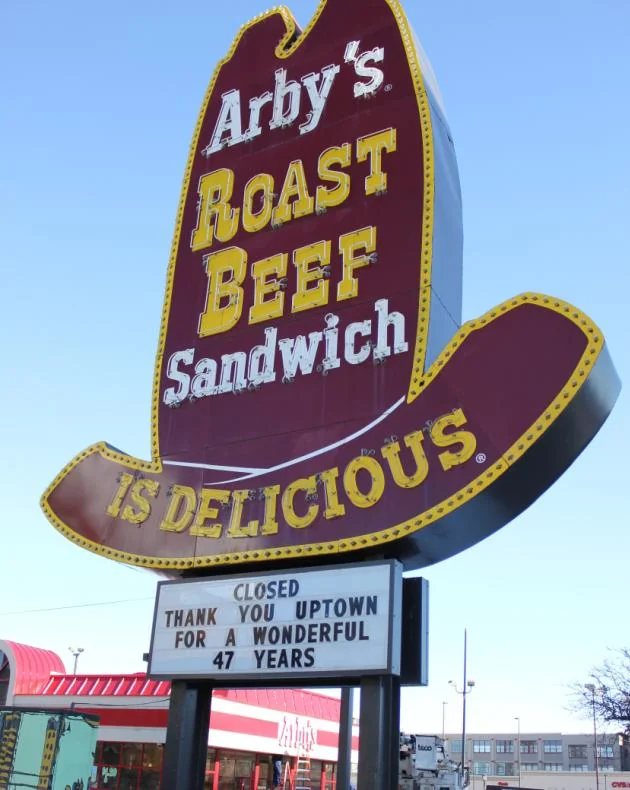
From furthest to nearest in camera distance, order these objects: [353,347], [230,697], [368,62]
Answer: [230,697], [368,62], [353,347]

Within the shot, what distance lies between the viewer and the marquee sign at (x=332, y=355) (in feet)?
28.4

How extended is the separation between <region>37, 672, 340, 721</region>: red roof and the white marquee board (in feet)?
49.2

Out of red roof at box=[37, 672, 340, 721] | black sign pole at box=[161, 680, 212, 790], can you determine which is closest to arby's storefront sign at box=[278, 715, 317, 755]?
red roof at box=[37, 672, 340, 721]

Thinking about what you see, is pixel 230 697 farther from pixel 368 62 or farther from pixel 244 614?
pixel 368 62

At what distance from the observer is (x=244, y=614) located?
31.9 feet

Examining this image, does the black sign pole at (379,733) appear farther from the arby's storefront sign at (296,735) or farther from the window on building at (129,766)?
the arby's storefront sign at (296,735)

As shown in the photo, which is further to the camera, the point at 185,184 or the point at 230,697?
the point at 230,697

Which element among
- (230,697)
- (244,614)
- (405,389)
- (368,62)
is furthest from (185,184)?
(230,697)

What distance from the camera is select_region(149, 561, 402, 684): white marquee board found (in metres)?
8.71

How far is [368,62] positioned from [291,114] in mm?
1334

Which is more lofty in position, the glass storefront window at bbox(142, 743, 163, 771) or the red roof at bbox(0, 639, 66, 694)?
the red roof at bbox(0, 639, 66, 694)

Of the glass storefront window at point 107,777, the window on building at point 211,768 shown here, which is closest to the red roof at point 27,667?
the glass storefront window at point 107,777

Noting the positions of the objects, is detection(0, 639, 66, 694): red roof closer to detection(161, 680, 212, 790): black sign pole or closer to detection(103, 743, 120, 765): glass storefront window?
detection(103, 743, 120, 765): glass storefront window

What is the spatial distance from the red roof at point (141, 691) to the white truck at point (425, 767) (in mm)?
3673
